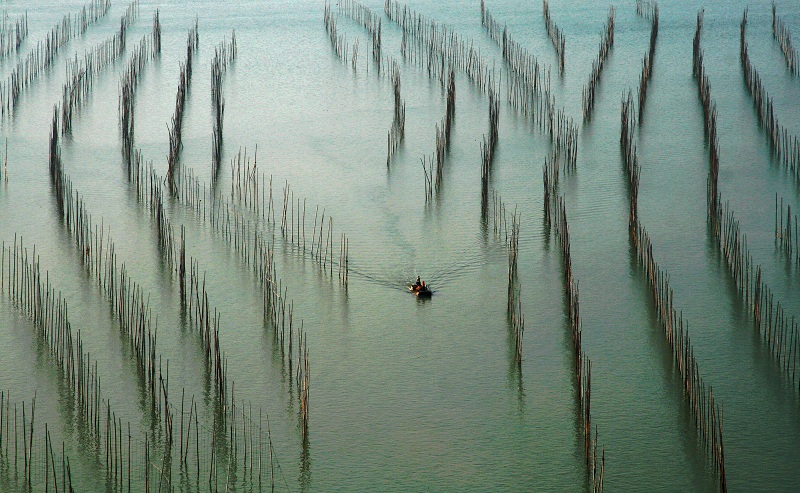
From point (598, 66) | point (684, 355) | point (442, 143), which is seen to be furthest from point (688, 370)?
point (598, 66)

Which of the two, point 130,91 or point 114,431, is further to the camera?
point 130,91

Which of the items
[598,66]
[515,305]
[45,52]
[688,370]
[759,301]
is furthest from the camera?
[45,52]

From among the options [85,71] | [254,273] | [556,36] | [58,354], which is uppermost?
[556,36]

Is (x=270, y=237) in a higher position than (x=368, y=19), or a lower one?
lower

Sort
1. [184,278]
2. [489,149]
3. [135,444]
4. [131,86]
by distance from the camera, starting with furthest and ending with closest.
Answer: [131,86], [489,149], [184,278], [135,444]

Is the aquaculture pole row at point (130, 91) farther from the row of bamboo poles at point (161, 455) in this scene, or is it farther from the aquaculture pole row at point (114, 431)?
the row of bamboo poles at point (161, 455)

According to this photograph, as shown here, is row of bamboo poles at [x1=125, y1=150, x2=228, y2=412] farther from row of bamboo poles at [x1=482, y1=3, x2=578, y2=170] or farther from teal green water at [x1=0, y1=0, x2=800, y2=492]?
row of bamboo poles at [x1=482, y1=3, x2=578, y2=170]

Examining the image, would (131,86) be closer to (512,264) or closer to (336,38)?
(336,38)
